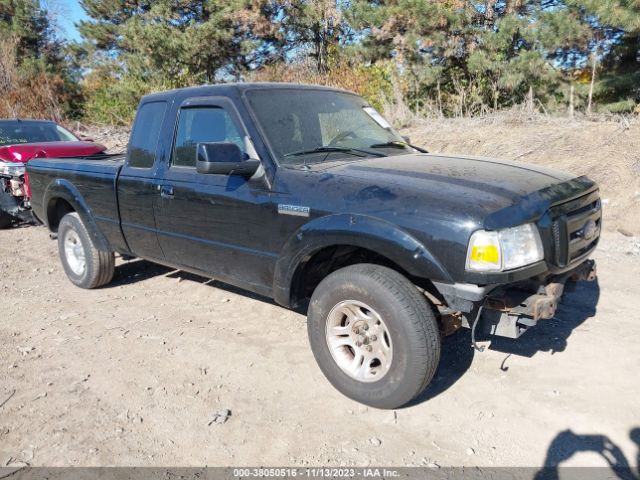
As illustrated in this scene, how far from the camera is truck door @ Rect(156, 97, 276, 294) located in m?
3.59

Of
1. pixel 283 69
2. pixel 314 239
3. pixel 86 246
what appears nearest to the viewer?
pixel 314 239

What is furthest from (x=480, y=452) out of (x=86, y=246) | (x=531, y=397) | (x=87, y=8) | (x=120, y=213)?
(x=87, y=8)

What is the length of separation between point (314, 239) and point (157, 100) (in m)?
2.23

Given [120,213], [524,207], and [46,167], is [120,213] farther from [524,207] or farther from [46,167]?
[524,207]

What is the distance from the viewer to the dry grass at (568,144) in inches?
299

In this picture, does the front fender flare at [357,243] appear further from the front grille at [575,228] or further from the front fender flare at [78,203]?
A: the front fender flare at [78,203]

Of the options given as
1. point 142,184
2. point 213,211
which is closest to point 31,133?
point 142,184

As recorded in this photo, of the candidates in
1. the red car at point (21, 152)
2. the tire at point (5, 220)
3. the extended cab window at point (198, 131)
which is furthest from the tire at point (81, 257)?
the tire at point (5, 220)

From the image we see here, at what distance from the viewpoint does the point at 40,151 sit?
808cm

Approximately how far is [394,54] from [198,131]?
11.0 meters

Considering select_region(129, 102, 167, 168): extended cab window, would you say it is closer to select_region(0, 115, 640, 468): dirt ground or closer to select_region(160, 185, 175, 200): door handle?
select_region(160, 185, 175, 200): door handle

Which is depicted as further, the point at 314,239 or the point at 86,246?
the point at 86,246

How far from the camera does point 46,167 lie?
566 centimetres

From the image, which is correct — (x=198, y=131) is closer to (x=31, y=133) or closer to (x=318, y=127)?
(x=318, y=127)
